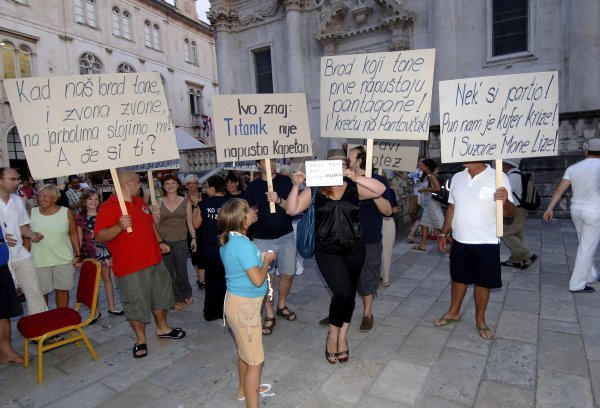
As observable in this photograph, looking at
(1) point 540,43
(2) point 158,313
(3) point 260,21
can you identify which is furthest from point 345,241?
(3) point 260,21

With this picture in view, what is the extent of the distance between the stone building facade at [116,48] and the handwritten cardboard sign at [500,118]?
11467mm

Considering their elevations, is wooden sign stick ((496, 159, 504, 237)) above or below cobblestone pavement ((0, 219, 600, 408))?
above

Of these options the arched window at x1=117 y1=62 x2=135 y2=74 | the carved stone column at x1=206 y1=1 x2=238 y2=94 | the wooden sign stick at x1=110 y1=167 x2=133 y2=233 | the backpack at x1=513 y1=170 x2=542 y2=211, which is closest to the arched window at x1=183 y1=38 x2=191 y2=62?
the arched window at x1=117 y1=62 x2=135 y2=74

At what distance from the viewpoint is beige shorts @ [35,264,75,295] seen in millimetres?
4797

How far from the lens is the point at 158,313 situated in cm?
448

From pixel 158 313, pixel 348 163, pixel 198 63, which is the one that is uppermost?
pixel 198 63

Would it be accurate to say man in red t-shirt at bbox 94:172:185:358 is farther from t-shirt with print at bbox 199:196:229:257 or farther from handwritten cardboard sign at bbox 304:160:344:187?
handwritten cardboard sign at bbox 304:160:344:187

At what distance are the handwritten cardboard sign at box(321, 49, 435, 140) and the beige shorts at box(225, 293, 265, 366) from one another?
2.38 metres

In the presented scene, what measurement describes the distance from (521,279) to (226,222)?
5027 millimetres

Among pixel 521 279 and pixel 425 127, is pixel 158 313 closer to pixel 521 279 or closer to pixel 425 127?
pixel 425 127

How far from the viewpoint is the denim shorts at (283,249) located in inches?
181

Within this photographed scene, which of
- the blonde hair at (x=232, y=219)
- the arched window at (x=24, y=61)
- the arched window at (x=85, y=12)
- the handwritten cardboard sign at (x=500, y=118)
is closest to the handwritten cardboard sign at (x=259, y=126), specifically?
the blonde hair at (x=232, y=219)

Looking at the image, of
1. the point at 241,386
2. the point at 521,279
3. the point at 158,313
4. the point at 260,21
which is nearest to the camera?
the point at 241,386

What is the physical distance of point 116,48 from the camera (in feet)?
94.9
